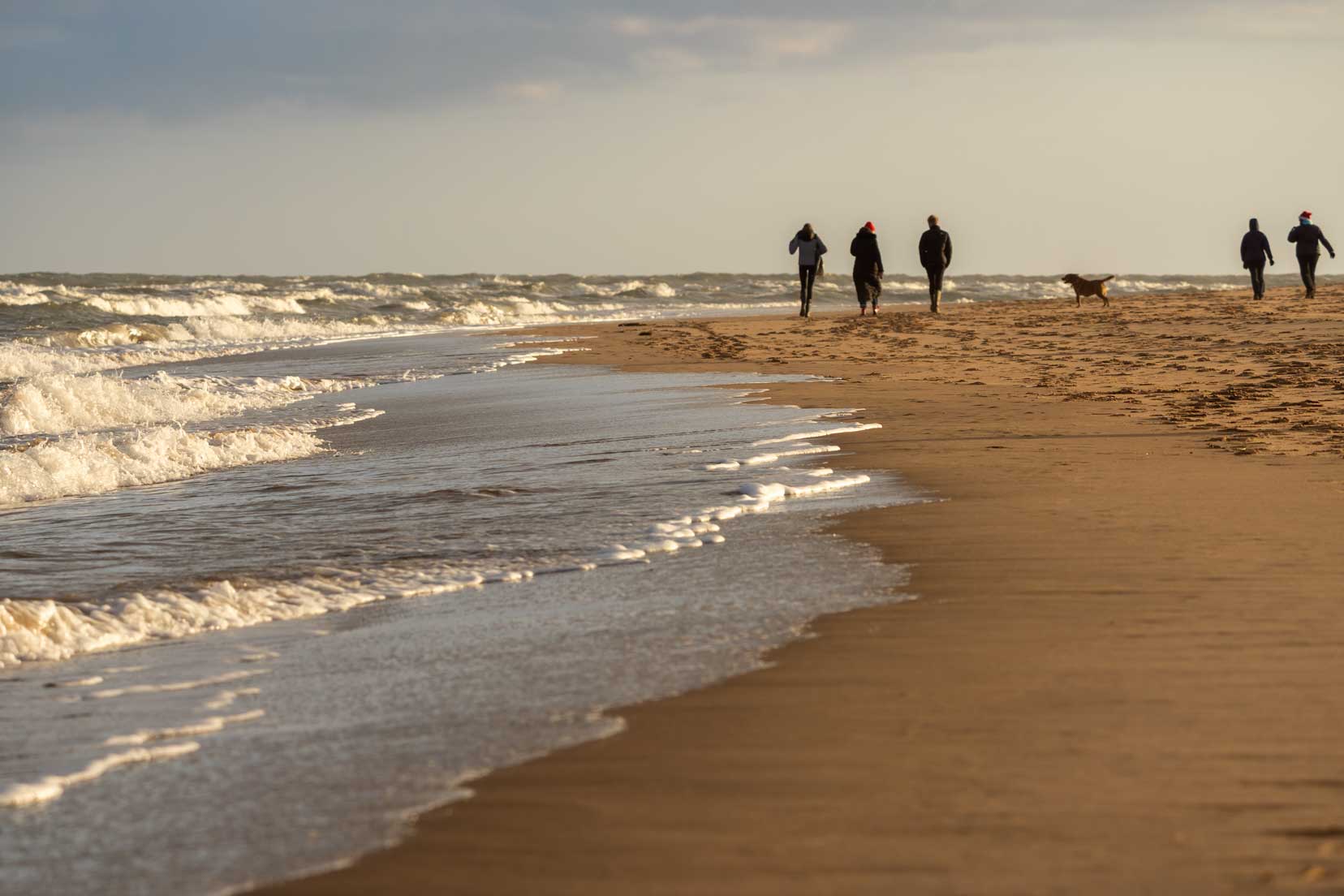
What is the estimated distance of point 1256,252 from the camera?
2769 cm

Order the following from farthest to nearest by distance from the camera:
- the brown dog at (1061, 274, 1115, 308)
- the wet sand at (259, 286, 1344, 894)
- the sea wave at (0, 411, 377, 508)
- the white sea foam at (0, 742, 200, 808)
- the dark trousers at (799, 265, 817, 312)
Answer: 1. the brown dog at (1061, 274, 1115, 308)
2. the dark trousers at (799, 265, 817, 312)
3. the sea wave at (0, 411, 377, 508)
4. the white sea foam at (0, 742, 200, 808)
5. the wet sand at (259, 286, 1344, 894)

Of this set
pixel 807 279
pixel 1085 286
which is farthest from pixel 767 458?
pixel 1085 286

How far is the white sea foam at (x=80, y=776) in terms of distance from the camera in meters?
3.20

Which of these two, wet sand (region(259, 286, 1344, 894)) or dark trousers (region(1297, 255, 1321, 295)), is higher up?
dark trousers (region(1297, 255, 1321, 295))

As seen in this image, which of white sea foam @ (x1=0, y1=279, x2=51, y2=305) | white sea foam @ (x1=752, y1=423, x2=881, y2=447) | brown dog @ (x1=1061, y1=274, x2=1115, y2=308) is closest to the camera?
white sea foam @ (x1=752, y1=423, x2=881, y2=447)

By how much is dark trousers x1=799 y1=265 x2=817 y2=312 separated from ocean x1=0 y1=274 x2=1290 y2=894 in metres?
13.8

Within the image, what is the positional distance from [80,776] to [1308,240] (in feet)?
90.4

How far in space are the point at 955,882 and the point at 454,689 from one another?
5.87 ft

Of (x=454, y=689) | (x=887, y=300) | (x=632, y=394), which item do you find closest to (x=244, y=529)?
(x=454, y=689)

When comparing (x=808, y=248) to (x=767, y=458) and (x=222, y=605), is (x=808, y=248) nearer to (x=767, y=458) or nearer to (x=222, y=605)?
(x=767, y=458)

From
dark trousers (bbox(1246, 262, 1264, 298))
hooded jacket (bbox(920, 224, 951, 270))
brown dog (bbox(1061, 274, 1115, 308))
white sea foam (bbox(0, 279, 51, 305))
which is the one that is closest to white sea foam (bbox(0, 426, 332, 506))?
hooded jacket (bbox(920, 224, 951, 270))

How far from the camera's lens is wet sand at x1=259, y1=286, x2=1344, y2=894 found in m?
2.62

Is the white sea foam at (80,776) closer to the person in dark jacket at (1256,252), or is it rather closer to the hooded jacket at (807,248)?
the hooded jacket at (807,248)

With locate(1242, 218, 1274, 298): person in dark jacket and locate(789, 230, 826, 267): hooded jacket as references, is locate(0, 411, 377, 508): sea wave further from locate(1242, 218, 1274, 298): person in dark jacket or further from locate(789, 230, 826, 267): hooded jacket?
locate(1242, 218, 1274, 298): person in dark jacket
